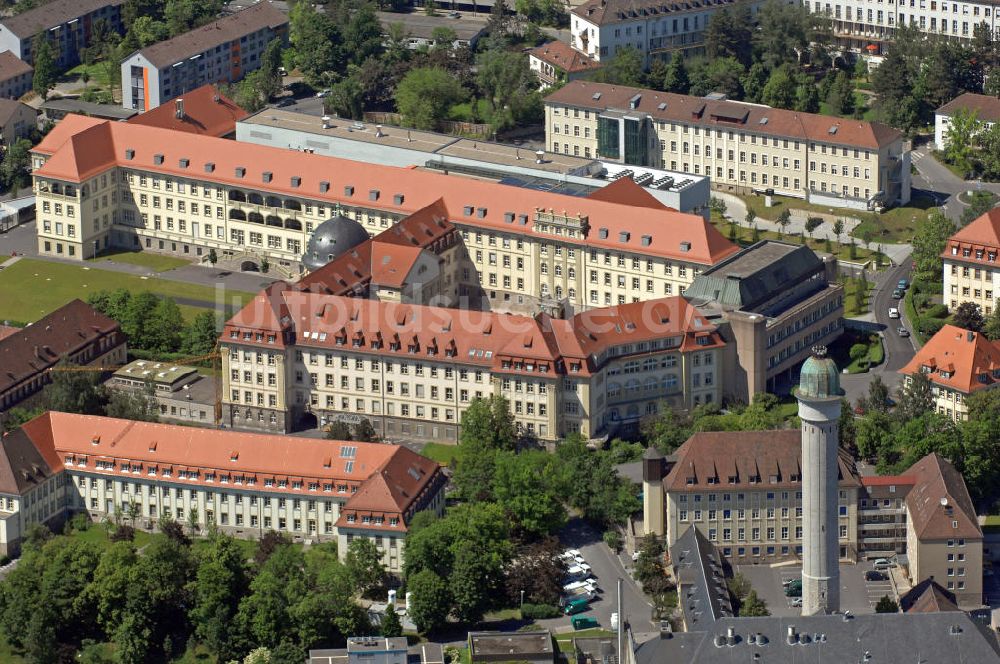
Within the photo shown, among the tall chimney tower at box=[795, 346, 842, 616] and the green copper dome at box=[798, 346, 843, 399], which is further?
the tall chimney tower at box=[795, 346, 842, 616]

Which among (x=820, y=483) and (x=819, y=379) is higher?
(x=819, y=379)

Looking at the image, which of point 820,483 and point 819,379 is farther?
point 820,483

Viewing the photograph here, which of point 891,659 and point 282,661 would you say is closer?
point 891,659

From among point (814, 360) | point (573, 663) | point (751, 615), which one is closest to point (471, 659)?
point (573, 663)

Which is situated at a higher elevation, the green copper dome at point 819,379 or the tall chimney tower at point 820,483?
the green copper dome at point 819,379

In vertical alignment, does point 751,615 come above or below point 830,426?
below

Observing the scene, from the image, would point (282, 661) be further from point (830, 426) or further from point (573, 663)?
point (830, 426)

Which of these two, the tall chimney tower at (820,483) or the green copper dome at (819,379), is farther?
the tall chimney tower at (820,483)

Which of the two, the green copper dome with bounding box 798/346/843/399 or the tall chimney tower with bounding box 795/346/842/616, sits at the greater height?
the green copper dome with bounding box 798/346/843/399
